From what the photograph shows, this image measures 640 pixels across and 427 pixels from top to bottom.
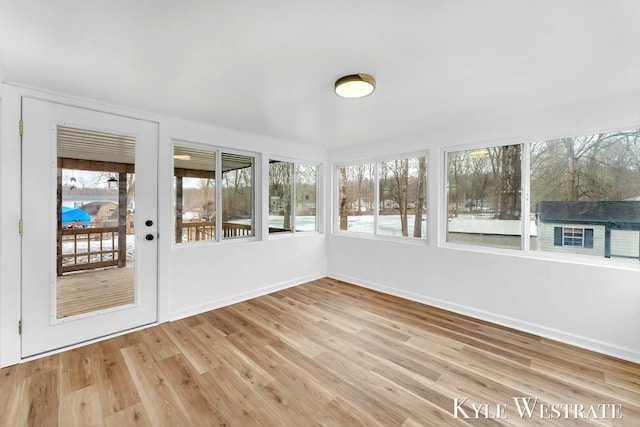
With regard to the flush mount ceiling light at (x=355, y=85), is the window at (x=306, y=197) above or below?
below

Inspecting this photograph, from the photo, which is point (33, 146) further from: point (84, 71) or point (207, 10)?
point (207, 10)

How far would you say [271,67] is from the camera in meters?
2.04

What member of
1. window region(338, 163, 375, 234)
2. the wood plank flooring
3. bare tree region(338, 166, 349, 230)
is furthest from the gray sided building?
bare tree region(338, 166, 349, 230)

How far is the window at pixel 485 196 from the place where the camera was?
3176 millimetres

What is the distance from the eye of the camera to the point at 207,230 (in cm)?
364

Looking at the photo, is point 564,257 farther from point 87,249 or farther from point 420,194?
point 87,249

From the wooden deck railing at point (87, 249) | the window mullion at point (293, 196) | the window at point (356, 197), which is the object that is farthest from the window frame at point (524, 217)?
the wooden deck railing at point (87, 249)

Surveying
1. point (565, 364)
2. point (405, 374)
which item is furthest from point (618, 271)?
point (405, 374)

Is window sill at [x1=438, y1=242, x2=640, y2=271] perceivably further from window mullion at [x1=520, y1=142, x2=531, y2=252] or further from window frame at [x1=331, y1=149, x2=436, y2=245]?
window frame at [x1=331, y1=149, x2=436, y2=245]

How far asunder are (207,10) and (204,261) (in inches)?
109

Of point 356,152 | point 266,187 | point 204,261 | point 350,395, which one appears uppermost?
point 356,152

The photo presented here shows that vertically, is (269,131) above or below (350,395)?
above

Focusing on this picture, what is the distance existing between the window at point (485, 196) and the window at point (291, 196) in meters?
2.25

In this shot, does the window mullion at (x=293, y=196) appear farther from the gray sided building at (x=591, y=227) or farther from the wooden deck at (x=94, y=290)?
the gray sided building at (x=591, y=227)
